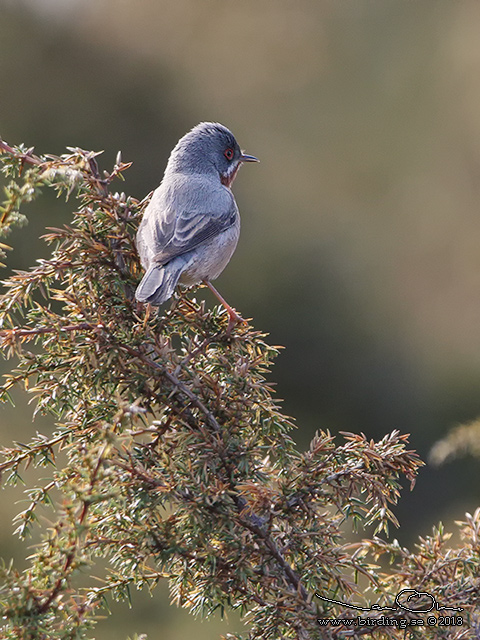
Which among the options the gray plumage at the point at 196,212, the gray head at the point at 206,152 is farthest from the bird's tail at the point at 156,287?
the gray head at the point at 206,152

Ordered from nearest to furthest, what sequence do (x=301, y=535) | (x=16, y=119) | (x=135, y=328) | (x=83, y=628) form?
(x=83, y=628) → (x=301, y=535) → (x=135, y=328) → (x=16, y=119)

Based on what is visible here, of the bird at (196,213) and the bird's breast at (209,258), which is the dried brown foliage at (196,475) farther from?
the bird's breast at (209,258)

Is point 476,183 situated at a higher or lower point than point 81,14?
lower

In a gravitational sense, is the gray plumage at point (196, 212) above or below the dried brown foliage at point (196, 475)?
above

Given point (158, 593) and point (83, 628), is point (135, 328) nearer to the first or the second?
point (83, 628)

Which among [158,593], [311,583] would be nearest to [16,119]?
[158,593]

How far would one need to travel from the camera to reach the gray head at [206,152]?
442cm

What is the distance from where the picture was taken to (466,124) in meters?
9.27

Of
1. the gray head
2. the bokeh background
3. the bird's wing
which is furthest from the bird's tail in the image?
the bokeh background

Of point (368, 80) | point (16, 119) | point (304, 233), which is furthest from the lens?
point (368, 80)

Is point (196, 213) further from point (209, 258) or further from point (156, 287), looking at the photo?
point (156, 287)

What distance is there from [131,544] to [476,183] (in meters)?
8.56

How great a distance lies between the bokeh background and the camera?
24.3ft

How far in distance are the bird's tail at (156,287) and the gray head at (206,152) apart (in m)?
1.86
